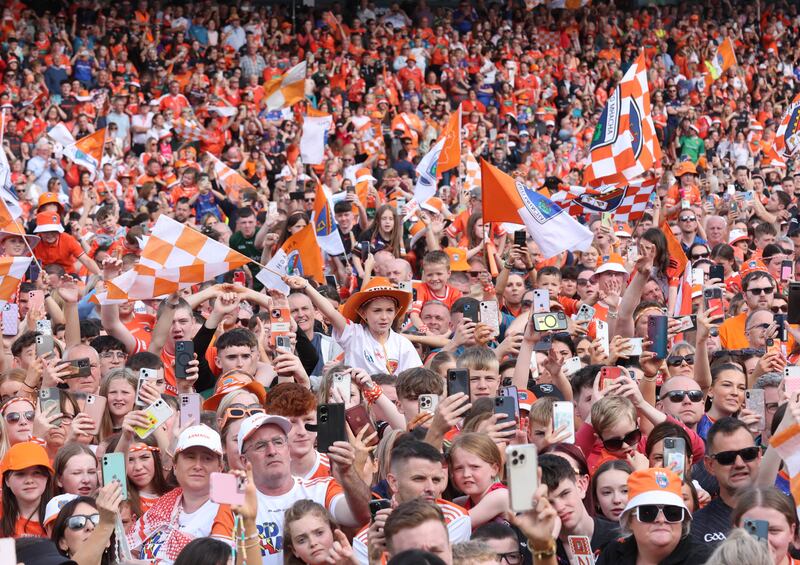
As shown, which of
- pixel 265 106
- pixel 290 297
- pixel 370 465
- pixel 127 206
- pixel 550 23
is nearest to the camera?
pixel 370 465

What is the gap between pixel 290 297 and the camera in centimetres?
821

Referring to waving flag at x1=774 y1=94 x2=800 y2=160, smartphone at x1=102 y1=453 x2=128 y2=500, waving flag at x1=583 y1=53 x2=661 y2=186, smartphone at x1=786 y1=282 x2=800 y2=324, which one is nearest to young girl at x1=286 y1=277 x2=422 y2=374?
smartphone at x1=786 y1=282 x2=800 y2=324

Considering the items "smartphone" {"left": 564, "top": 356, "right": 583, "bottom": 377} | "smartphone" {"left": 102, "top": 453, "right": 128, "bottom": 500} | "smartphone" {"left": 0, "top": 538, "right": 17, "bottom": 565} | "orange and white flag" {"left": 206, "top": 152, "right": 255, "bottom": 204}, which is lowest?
"orange and white flag" {"left": 206, "top": 152, "right": 255, "bottom": 204}

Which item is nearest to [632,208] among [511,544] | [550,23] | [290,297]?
[290,297]

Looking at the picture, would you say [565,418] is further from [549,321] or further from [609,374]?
[549,321]

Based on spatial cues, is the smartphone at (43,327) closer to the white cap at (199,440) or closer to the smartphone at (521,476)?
the white cap at (199,440)

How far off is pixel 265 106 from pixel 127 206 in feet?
14.0

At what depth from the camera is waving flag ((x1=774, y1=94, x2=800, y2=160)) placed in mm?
13383

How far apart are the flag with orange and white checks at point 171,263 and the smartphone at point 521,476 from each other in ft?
15.1

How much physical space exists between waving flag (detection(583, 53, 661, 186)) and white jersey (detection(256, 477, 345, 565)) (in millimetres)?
6774

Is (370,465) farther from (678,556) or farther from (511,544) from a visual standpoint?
(678,556)

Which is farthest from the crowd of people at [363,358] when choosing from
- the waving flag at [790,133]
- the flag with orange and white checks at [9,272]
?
the waving flag at [790,133]

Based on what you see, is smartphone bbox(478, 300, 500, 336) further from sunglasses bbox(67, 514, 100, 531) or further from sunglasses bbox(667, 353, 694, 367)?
sunglasses bbox(67, 514, 100, 531)

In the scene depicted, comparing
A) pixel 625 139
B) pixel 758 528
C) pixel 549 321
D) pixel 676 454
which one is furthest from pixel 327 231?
pixel 758 528
